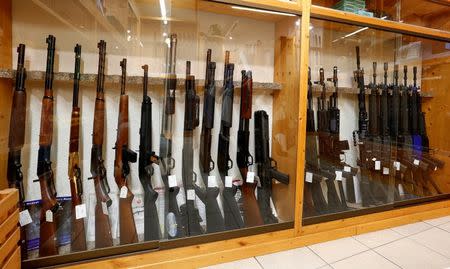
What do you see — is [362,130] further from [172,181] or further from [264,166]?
[172,181]

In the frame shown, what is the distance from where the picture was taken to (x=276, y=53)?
6.92ft

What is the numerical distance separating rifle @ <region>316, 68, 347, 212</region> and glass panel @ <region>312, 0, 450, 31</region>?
533 mm

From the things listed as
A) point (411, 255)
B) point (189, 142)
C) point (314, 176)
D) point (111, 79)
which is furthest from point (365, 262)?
point (111, 79)

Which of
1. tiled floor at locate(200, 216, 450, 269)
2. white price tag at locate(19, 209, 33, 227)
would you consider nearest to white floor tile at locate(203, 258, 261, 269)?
tiled floor at locate(200, 216, 450, 269)

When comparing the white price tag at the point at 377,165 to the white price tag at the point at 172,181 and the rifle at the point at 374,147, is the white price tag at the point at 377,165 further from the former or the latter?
the white price tag at the point at 172,181

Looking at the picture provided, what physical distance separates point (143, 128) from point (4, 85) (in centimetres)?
76

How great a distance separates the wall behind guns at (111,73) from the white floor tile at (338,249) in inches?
29.5

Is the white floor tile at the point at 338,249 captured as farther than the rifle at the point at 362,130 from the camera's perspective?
No

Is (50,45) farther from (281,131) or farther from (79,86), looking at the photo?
(281,131)

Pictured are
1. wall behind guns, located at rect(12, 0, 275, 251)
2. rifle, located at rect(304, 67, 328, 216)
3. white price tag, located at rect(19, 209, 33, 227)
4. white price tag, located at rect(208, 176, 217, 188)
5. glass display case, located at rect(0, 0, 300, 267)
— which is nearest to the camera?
white price tag, located at rect(19, 209, 33, 227)

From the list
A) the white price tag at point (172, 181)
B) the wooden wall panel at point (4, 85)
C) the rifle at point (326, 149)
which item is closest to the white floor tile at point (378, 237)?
the rifle at point (326, 149)

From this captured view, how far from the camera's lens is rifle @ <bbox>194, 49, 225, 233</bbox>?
5.65 ft

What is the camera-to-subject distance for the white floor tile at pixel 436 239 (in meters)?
1.69

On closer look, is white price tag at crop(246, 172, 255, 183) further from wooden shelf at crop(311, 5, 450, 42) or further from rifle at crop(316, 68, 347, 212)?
wooden shelf at crop(311, 5, 450, 42)
